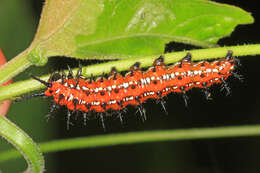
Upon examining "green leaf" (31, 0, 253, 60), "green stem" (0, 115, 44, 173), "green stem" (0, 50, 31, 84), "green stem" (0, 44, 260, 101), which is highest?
"green leaf" (31, 0, 253, 60)

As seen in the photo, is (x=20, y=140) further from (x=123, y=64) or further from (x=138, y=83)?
(x=138, y=83)

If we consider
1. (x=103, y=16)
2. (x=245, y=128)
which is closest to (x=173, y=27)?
(x=103, y=16)

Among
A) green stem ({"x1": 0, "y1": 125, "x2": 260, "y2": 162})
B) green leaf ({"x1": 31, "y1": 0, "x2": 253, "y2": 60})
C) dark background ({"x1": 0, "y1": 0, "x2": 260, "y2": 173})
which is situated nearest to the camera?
green leaf ({"x1": 31, "y1": 0, "x2": 253, "y2": 60})

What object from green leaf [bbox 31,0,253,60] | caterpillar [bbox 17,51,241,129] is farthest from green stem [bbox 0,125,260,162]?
green leaf [bbox 31,0,253,60]

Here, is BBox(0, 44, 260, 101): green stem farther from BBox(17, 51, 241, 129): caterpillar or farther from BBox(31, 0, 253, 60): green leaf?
BBox(17, 51, 241, 129): caterpillar

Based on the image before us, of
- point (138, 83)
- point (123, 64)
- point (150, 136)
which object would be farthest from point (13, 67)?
point (150, 136)

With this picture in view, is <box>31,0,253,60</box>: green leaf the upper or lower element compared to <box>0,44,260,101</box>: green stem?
upper
